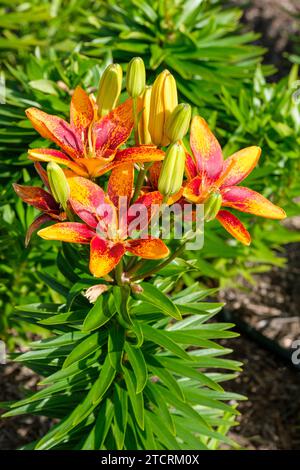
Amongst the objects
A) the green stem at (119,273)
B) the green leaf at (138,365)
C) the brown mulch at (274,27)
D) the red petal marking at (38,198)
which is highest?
the red petal marking at (38,198)

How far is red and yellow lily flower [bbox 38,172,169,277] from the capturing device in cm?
94

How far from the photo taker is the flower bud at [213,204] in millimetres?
949

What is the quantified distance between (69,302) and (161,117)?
1.36ft

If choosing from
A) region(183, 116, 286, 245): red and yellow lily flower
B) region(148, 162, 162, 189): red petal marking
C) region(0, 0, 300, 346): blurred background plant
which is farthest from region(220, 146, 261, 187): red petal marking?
region(0, 0, 300, 346): blurred background plant

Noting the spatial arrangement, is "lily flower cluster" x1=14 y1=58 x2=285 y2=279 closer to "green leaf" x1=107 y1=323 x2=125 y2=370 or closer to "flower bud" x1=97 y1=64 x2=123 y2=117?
"flower bud" x1=97 y1=64 x2=123 y2=117

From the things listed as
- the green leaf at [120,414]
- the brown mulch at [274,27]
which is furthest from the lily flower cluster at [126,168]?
the brown mulch at [274,27]

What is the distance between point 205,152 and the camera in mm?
1054

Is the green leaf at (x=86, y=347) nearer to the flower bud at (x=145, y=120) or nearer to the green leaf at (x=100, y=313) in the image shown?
the green leaf at (x=100, y=313)

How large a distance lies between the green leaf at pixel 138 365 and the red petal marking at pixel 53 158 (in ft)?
1.26

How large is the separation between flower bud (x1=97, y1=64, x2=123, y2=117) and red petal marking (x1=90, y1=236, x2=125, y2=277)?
0.73 ft

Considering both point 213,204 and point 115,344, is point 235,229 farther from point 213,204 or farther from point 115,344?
point 115,344

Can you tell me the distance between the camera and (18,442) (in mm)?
1880

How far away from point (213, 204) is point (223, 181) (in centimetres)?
10

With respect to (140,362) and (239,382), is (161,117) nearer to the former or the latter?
(140,362)
